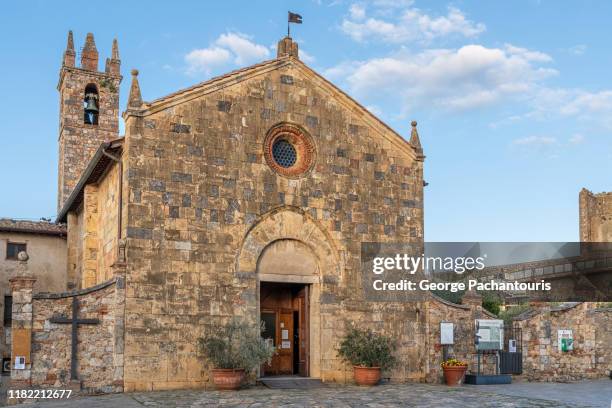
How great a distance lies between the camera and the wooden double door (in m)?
20.9

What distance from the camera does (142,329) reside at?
693 inches

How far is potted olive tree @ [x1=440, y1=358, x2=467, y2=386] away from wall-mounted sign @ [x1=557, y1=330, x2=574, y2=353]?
187 inches

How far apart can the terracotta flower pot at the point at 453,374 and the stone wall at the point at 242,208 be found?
926 mm

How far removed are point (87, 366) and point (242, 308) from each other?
423cm

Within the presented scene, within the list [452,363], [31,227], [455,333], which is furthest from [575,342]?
[31,227]

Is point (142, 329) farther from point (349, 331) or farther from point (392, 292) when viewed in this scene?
point (392, 292)

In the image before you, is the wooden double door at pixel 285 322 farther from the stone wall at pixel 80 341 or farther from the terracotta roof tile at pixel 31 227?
the terracotta roof tile at pixel 31 227

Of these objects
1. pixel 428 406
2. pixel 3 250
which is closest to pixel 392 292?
pixel 428 406

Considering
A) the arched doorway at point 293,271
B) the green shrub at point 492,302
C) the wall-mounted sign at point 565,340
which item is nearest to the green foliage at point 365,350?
the arched doorway at point 293,271

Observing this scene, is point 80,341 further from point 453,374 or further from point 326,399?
point 453,374

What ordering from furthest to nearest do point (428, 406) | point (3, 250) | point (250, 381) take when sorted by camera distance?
point (3, 250), point (250, 381), point (428, 406)

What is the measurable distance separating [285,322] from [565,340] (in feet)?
33.0

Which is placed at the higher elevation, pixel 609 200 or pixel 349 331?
pixel 609 200

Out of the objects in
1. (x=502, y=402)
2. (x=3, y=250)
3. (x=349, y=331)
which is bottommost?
(x=502, y=402)
